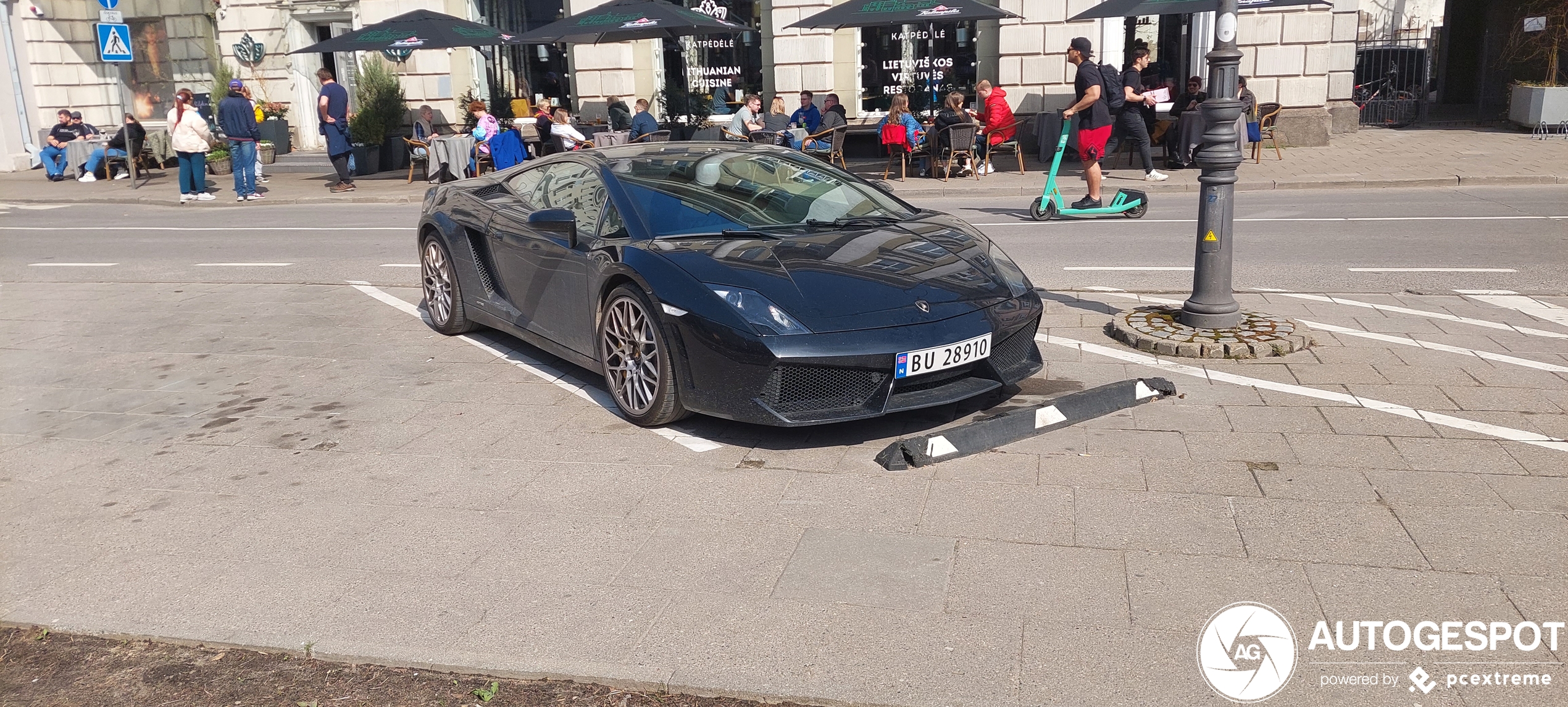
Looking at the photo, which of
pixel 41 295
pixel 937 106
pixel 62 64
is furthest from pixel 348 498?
pixel 62 64

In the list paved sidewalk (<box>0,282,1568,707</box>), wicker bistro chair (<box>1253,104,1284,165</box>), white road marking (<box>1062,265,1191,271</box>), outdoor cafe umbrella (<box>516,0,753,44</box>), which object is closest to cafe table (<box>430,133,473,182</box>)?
outdoor cafe umbrella (<box>516,0,753,44</box>)

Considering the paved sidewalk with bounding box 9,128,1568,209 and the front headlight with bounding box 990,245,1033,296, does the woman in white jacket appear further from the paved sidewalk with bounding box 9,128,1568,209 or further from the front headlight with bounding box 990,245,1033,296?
the front headlight with bounding box 990,245,1033,296

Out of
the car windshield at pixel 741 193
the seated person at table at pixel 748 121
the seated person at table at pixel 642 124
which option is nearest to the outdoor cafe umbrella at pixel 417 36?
the seated person at table at pixel 642 124

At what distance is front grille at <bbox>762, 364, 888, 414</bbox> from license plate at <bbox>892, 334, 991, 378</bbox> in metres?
0.09

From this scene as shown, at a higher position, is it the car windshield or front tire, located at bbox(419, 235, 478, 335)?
the car windshield

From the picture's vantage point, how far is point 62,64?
2777 centimetres

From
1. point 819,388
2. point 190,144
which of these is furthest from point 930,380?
point 190,144

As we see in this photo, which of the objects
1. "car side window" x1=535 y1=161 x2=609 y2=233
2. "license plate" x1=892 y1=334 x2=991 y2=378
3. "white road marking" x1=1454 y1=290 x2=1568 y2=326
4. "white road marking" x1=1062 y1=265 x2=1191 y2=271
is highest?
"car side window" x1=535 y1=161 x2=609 y2=233

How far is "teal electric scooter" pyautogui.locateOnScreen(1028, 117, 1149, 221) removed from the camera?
1285 cm

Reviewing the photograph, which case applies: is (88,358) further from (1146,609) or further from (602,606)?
(1146,609)

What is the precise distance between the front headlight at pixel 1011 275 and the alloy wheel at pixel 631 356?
1746 mm

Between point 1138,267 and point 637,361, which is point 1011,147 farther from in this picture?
point 637,361

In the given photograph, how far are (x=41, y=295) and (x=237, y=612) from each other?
8.14 metres

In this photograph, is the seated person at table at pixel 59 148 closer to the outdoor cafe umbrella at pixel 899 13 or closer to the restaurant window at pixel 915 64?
the outdoor cafe umbrella at pixel 899 13
